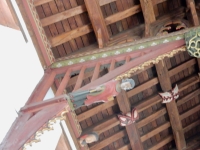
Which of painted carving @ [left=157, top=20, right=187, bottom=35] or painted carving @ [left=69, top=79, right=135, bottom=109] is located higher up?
painted carving @ [left=157, top=20, right=187, bottom=35]

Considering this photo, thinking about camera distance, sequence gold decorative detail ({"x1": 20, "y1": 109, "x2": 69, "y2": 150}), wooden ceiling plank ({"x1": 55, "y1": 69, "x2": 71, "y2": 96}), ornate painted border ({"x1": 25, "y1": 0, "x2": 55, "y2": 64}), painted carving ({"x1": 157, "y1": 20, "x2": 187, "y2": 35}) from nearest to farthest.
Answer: gold decorative detail ({"x1": 20, "y1": 109, "x2": 69, "y2": 150}) → wooden ceiling plank ({"x1": 55, "y1": 69, "x2": 71, "y2": 96}) → ornate painted border ({"x1": 25, "y1": 0, "x2": 55, "y2": 64}) → painted carving ({"x1": 157, "y1": 20, "x2": 187, "y2": 35})

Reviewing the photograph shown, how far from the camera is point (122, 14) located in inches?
152

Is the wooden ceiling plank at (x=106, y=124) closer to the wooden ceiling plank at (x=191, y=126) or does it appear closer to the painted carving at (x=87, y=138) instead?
the painted carving at (x=87, y=138)

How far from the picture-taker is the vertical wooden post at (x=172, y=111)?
4.48 metres

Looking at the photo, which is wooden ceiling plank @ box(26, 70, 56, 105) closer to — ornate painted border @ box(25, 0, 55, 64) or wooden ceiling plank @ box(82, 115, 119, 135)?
ornate painted border @ box(25, 0, 55, 64)

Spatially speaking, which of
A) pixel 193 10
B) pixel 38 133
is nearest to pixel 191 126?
pixel 193 10

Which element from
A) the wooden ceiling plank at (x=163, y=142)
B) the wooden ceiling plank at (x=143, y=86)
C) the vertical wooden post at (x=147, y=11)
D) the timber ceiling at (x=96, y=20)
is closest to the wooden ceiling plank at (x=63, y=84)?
the timber ceiling at (x=96, y=20)

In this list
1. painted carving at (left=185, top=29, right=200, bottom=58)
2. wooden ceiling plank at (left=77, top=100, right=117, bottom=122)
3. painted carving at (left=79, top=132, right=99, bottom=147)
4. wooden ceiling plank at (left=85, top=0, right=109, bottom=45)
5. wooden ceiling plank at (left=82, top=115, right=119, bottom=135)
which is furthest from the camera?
wooden ceiling plank at (left=82, top=115, right=119, bottom=135)

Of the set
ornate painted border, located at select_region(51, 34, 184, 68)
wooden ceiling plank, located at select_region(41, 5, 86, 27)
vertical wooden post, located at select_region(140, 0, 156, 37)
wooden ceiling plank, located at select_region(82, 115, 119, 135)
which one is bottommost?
wooden ceiling plank, located at select_region(82, 115, 119, 135)

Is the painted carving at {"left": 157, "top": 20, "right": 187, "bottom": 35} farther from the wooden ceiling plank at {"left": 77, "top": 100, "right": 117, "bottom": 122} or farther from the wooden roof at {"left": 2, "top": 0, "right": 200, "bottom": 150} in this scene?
the wooden ceiling plank at {"left": 77, "top": 100, "right": 117, "bottom": 122}

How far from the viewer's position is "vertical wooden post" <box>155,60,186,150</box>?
4.48 m

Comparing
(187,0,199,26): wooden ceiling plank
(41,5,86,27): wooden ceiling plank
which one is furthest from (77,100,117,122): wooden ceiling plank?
(187,0,199,26): wooden ceiling plank

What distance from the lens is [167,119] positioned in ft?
16.5

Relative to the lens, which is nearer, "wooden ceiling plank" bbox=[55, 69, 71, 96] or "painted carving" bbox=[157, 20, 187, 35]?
"wooden ceiling plank" bbox=[55, 69, 71, 96]
